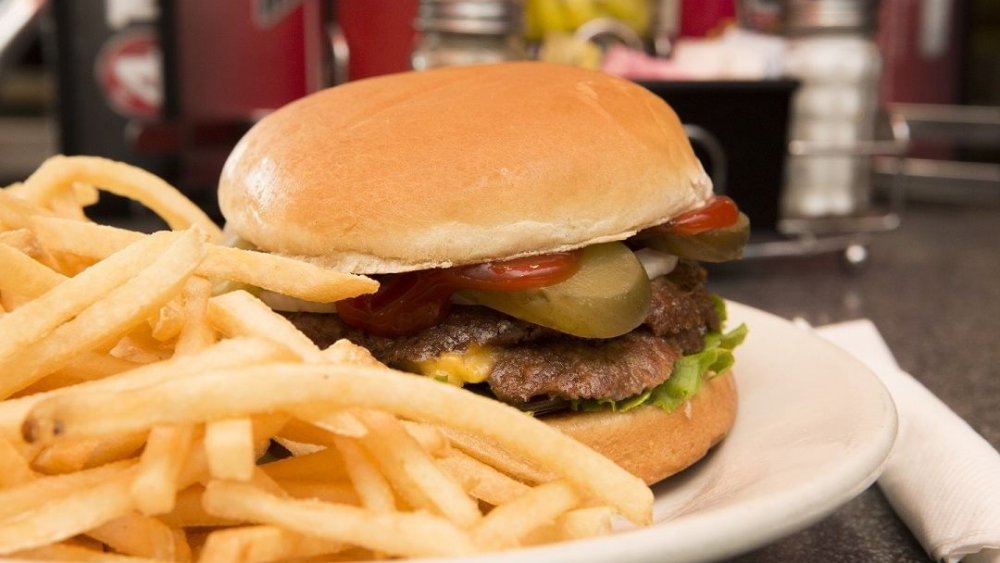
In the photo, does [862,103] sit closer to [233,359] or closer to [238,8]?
[238,8]

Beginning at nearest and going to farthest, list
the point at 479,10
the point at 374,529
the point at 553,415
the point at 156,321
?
1. the point at 374,529
2. the point at 156,321
3. the point at 553,415
4. the point at 479,10

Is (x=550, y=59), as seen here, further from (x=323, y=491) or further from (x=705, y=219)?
(x=323, y=491)

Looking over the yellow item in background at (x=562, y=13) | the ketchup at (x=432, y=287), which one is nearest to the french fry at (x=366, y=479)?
the ketchup at (x=432, y=287)

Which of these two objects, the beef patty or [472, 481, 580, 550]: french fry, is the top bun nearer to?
the beef patty

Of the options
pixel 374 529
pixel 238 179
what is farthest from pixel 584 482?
pixel 238 179

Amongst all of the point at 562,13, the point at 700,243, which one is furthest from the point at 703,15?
the point at 700,243

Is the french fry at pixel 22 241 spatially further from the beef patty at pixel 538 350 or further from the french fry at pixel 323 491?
the french fry at pixel 323 491
